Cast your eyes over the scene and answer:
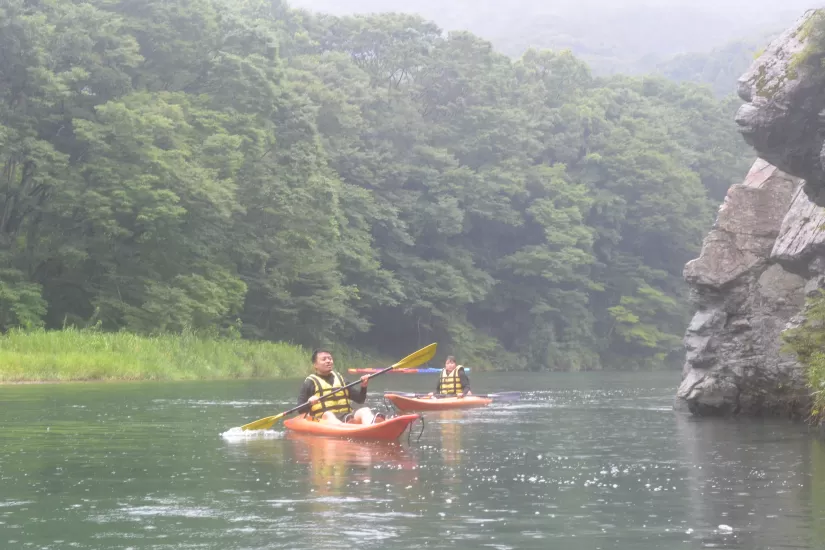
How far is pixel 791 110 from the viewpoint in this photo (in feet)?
55.3

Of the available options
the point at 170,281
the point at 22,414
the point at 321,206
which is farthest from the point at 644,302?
the point at 22,414

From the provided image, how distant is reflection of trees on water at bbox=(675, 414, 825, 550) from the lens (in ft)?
29.9

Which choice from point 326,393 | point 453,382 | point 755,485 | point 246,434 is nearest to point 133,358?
point 453,382

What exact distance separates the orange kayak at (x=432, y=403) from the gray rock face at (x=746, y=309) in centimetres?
465

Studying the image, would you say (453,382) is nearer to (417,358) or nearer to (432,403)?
(432,403)

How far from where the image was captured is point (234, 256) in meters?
46.9

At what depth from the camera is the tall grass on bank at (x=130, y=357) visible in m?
32.4

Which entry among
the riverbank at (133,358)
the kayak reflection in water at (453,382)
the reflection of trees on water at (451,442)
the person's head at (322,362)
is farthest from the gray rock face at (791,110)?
the riverbank at (133,358)

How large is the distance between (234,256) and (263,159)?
3823 mm

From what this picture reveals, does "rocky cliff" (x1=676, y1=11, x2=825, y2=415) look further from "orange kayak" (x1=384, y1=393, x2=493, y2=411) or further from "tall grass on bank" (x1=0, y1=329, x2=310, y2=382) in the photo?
"tall grass on bank" (x1=0, y1=329, x2=310, y2=382)

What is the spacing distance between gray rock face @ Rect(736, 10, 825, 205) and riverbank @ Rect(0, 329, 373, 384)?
2033 cm

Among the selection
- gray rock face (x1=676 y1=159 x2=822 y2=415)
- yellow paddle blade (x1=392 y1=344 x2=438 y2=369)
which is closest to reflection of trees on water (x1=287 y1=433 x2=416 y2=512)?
yellow paddle blade (x1=392 y1=344 x2=438 y2=369)

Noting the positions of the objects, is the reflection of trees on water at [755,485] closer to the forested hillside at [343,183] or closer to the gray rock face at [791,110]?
the gray rock face at [791,110]

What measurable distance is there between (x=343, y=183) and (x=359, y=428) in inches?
1556
